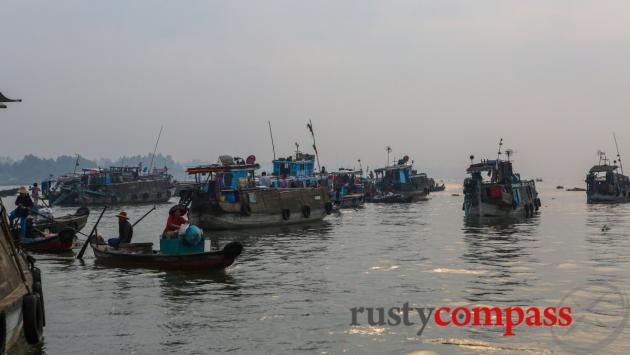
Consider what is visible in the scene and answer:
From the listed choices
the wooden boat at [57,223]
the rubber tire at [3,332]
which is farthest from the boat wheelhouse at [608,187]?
the rubber tire at [3,332]

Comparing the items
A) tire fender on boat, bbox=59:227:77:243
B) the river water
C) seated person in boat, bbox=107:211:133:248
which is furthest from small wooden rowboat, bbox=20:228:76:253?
seated person in boat, bbox=107:211:133:248

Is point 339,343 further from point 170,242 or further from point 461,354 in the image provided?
point 170,242

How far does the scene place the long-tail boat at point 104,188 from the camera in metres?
83.5

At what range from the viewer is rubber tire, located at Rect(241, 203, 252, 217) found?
141ft

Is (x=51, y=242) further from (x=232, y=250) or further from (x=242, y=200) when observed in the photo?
(x=242, y=200)

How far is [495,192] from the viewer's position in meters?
51.6

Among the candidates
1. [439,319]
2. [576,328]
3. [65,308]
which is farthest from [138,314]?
[576,328]

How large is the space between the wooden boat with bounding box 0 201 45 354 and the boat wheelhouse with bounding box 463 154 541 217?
142 ft

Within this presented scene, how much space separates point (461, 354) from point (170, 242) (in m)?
13.0

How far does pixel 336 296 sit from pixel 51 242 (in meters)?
16.1

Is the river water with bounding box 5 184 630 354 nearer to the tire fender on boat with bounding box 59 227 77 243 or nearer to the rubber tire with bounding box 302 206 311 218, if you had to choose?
the tire fender on boat with bounding box 59 227 77 243

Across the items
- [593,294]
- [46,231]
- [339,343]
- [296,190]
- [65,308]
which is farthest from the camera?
[296,190]

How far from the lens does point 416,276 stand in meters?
23.2

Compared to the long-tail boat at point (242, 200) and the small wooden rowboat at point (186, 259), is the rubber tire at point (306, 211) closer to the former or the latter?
the long-tail boat at point (242, 200)
